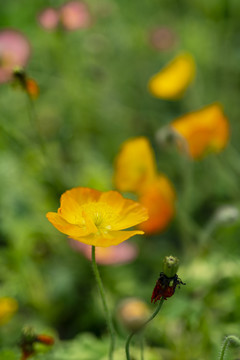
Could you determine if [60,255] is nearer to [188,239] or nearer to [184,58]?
[188,239]

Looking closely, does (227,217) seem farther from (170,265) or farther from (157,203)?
(170,265)

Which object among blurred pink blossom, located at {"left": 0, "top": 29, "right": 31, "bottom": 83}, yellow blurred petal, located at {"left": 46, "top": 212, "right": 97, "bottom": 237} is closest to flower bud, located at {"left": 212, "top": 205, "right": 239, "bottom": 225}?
yellow blurred petal, located at {"left": 46, "top": 212, "right": 97, "bottom": 237}

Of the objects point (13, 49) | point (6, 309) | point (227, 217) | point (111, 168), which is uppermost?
point (13, 49)

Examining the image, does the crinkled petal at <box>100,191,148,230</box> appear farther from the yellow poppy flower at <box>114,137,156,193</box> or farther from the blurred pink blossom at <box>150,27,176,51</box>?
the blurred pink blossom at <box>150,27,176,51</box>

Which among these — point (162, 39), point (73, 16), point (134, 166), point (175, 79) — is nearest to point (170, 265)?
point (134, 166)

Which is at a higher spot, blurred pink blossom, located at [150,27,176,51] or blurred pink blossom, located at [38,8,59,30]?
blurred pink blossom, located at [38,8,59,30]

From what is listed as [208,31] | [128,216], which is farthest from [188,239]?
[208,31]

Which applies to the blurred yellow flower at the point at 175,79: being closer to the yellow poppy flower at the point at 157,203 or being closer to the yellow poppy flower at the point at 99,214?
the yellow poppy flower at the point at 157,203

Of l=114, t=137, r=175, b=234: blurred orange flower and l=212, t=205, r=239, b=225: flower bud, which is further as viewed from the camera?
l=114, t=137, r=175, b=234: blurred orange flower
